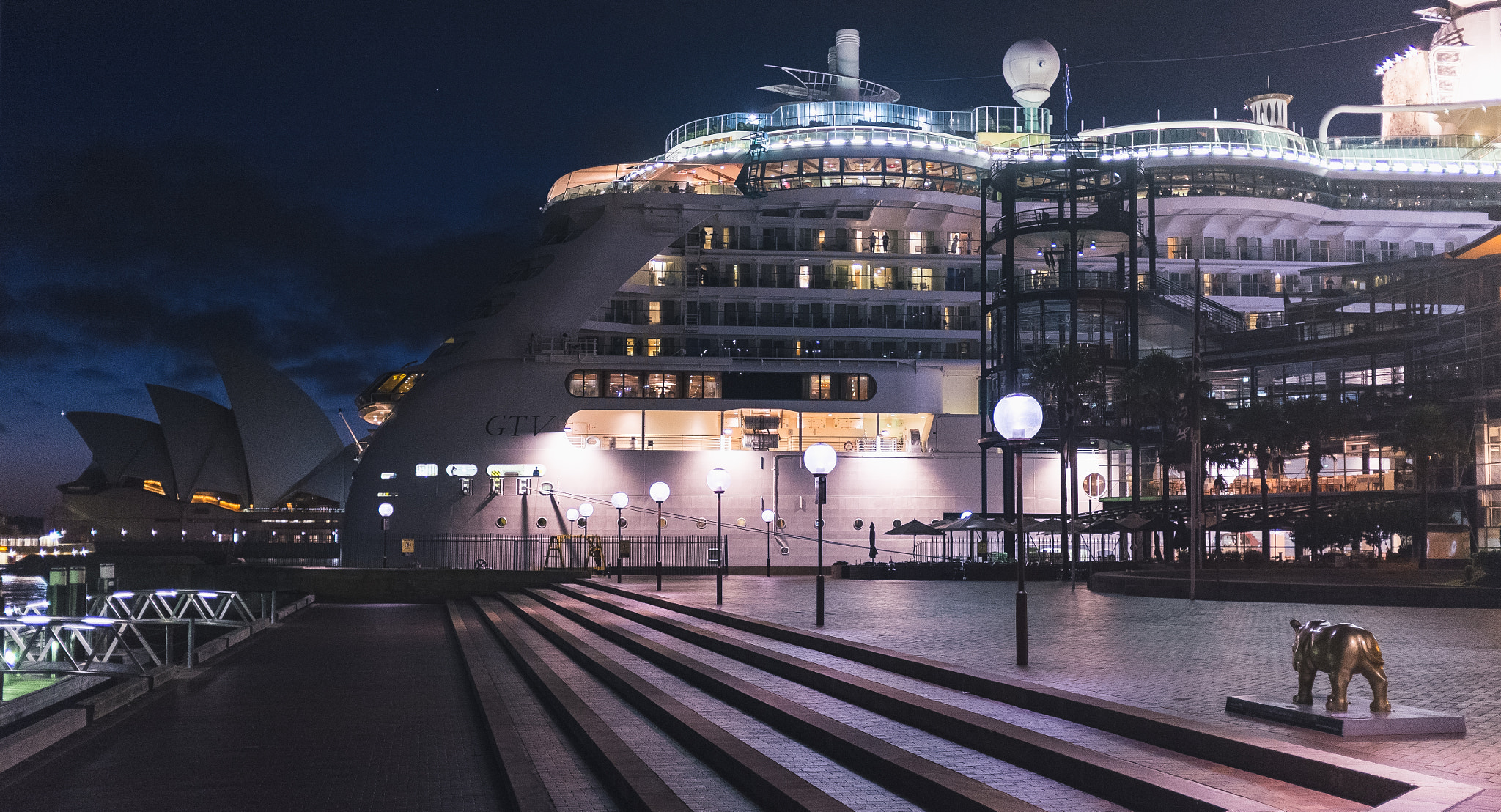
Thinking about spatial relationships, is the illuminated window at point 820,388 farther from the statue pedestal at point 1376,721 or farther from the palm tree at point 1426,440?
the statue pedestal at point 1376,721

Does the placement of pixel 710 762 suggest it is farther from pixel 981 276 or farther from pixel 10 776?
pixel 981 276

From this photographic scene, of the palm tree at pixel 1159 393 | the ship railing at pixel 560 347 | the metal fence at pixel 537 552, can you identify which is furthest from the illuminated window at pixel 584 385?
the palm tree at pixel 1159 393

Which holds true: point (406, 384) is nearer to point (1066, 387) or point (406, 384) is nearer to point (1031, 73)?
point (1066, 387)

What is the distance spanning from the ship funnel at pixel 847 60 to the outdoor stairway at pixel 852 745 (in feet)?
163

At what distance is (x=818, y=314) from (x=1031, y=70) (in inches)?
794

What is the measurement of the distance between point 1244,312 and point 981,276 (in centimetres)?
1449

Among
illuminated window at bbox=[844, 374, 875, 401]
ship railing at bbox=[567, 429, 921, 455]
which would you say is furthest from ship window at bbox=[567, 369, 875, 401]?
ship railing at bbox=[567, 429, 921, 455]

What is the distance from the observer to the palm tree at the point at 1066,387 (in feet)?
133

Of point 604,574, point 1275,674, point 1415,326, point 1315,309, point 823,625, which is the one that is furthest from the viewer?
point 1315,309

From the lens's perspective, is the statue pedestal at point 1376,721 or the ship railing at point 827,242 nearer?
the statue pedestal at point 1376,721

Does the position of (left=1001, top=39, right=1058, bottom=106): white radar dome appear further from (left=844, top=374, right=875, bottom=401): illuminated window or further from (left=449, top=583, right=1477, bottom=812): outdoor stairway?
(left=449, top=583, right=1477, bottom=812): outdoor stairway

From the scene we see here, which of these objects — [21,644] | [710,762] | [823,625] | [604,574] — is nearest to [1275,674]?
[710,762]

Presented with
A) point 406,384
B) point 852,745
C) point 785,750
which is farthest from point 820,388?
point 852,745

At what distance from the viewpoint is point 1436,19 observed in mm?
76438
